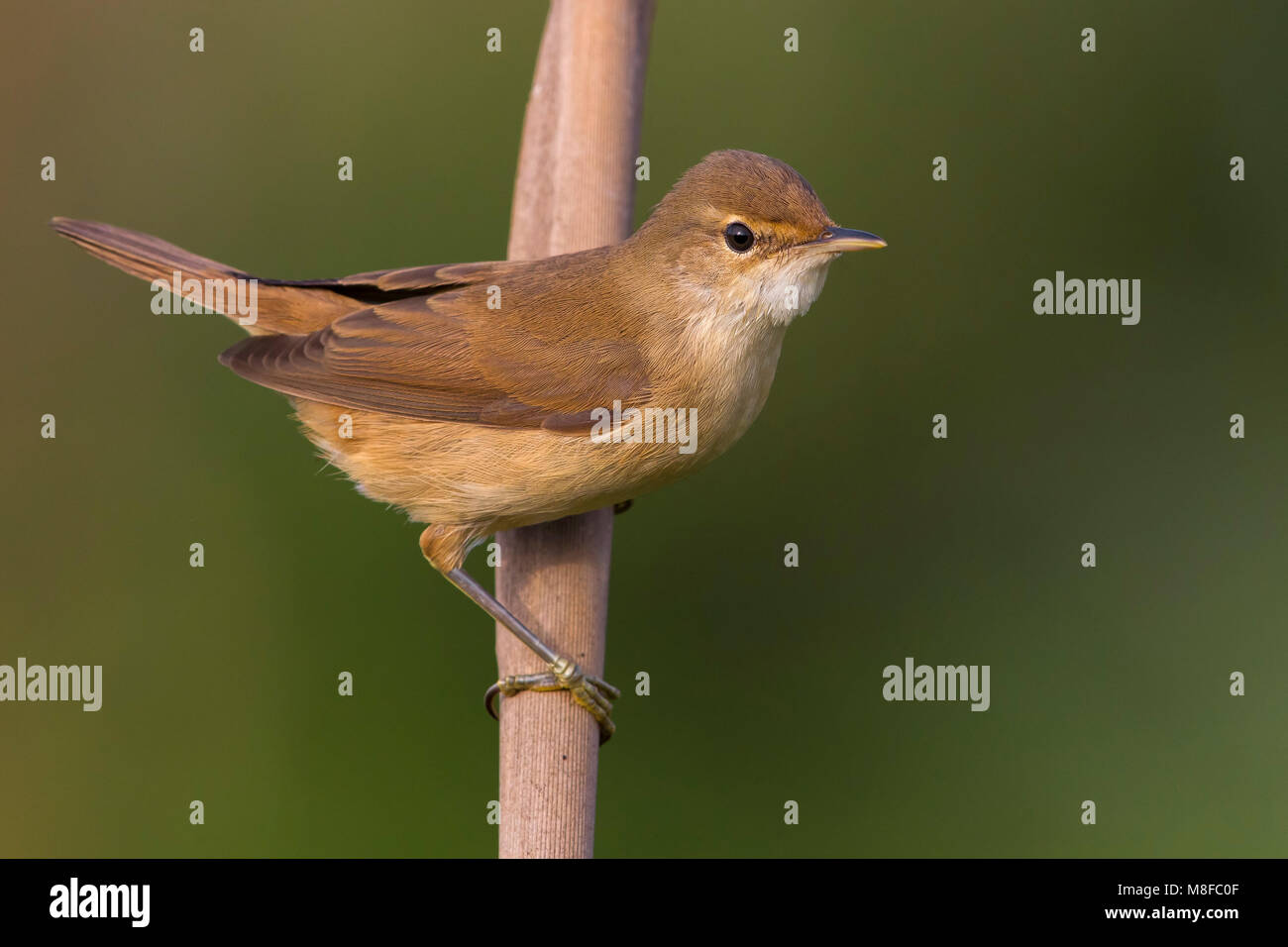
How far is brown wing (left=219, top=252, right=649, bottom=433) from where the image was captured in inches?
130

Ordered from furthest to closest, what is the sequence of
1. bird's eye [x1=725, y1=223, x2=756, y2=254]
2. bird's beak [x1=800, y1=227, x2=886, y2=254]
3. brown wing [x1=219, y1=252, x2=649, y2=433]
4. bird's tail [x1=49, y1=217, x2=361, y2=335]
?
1. bird's tail [x1=49, y1=217, x2=361, y2=335]
2. brown wing [x1=219, y1=252, x2=649, y2=433]
3. bird's eye [x1=725, y1=223, x2=756, y2=254]
4. bird's beak [x1=800, y1=227, x2=886, y2=254]

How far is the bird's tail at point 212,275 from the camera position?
12.0 ft

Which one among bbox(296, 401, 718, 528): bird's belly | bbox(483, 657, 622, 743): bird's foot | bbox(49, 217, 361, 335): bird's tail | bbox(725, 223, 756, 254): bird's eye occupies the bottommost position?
bbox(483, 657, 622, 743): bird's foot

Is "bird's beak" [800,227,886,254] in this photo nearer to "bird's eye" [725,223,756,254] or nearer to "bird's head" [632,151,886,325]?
"bird's head" [632,151,886,325]

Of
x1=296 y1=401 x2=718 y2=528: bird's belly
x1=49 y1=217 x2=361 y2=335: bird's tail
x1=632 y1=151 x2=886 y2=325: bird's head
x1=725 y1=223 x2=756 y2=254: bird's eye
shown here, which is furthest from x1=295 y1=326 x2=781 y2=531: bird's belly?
x1=49 y1=217 x2=361 y2=335: bird's tail

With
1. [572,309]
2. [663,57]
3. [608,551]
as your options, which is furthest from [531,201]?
[663,57]

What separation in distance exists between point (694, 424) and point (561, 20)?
123 centimetres

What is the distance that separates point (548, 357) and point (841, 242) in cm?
85

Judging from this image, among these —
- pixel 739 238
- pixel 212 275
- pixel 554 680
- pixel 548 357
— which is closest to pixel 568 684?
pixel 554 680

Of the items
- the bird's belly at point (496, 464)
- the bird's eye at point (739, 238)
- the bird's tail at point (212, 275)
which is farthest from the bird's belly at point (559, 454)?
the bird's tail at point (212, 275)

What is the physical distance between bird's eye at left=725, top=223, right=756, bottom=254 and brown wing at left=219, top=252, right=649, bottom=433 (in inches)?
14.4

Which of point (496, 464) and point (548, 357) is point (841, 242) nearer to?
point (548, 357)

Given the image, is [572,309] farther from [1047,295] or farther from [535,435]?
[1047,295]

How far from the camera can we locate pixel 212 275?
3.69 meters
